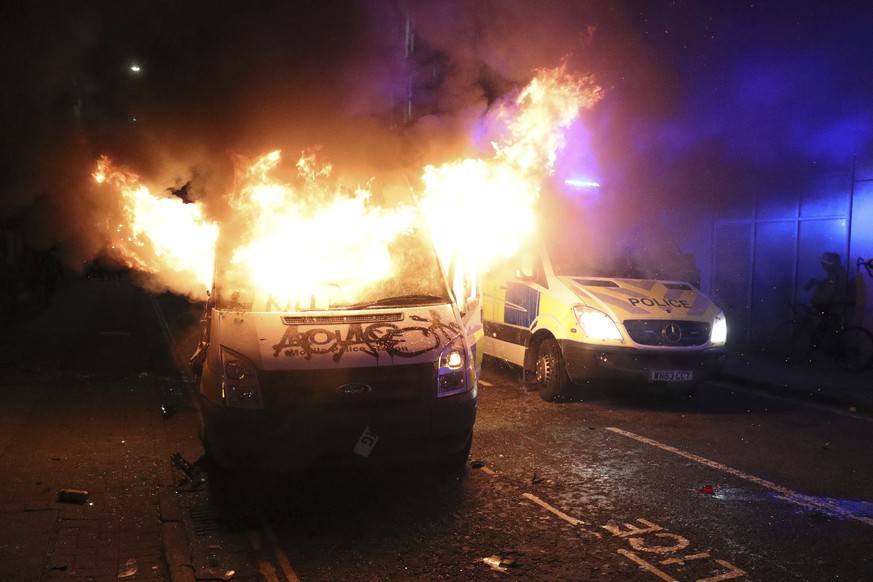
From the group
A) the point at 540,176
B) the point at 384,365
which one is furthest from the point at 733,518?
the point at 540,176

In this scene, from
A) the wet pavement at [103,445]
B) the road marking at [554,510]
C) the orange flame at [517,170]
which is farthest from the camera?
the orange flame at [517,170]

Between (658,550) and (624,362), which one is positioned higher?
(624,362)

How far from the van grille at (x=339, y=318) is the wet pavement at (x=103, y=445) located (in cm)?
155

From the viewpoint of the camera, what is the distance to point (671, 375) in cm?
793

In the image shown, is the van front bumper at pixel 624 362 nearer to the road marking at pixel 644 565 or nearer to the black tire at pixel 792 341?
the road marking at pixel 644 565

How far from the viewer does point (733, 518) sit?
4.76m

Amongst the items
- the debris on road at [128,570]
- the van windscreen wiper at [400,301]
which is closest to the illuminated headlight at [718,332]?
the van windscreen wiper at [400,301]

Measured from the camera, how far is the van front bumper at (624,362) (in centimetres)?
780

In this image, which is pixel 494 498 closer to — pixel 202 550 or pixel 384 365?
pixel 384 365

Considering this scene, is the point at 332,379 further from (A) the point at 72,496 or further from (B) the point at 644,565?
(B) the point at 644,565

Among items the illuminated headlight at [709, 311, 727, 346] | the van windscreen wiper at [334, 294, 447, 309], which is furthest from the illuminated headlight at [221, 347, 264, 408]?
the illuminated headlight at [709, 311, 727, 346]

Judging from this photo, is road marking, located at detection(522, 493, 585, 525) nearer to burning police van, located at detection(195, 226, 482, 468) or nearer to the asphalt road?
the asphalt road

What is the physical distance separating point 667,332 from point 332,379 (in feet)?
15.0

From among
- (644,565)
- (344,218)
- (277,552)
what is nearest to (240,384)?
(277,552)
